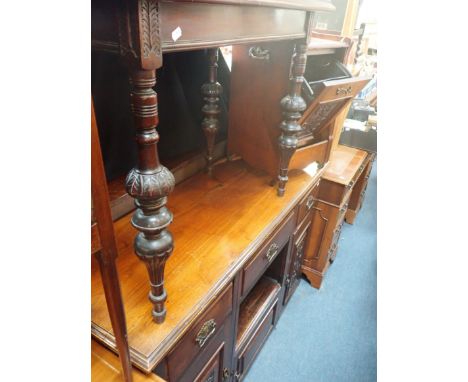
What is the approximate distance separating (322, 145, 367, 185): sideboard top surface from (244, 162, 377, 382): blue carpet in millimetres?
682

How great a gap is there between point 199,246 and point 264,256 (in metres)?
0.26

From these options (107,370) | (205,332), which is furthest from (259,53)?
(107,370)

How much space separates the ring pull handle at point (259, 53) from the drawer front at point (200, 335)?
702 mm

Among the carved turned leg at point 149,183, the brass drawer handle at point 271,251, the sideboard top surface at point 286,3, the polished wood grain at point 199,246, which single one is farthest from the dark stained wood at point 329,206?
the carved turned leg at point 149,183

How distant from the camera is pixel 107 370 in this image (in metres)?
0.62

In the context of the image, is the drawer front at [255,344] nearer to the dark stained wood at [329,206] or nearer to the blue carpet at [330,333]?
the blue carpet at [330,333]

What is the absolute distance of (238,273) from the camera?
0.88 metres

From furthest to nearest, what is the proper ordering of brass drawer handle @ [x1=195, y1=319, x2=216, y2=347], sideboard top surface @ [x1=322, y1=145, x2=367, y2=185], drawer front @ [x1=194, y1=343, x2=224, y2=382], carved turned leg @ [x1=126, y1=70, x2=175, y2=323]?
sideboard top surface @ [x1=322, y1=145, x2=367, y2=185]
drawer front @ [x1=194, y1=343, x2=224, y2=382]
brass drawer handle @ [x1=195, y1=319, x2=216, y2=347]
carved turned leg @ [x1=126, y1=70, x2=175, y2=323]

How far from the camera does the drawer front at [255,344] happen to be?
124 cm

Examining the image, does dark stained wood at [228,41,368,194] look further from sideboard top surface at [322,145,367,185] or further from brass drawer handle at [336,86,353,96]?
sideboard top surface at [322,145,367,185]

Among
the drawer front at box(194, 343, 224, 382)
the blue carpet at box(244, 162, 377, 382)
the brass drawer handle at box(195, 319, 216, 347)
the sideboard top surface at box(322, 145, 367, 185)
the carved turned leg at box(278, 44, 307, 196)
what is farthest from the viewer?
the sideboard top surface at box(322, 145, 367, 185)

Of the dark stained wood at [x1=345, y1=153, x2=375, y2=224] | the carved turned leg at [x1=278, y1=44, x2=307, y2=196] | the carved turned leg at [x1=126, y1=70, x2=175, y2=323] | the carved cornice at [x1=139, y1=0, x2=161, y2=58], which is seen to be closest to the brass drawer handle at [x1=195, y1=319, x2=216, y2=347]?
the carved turned leg at [x1=126, y1=70, x2=175, y2=323]

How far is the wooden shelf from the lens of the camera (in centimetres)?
121
